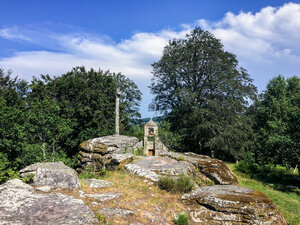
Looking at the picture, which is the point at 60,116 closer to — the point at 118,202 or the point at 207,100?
the point at 207,100

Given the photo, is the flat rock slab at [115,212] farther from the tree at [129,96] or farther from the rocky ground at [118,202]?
the tree at [129,96]

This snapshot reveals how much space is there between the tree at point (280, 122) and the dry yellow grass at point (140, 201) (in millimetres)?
13630

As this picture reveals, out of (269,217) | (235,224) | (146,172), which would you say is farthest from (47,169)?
(269,217)

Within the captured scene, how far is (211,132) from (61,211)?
20.1m

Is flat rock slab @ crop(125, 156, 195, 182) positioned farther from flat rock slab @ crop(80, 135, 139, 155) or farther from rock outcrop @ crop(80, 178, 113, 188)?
flat rock slab @ crop(80, 135, 139, 155)

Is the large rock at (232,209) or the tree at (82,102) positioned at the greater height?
the tree at (82,102)

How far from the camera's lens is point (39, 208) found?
5.79 metres

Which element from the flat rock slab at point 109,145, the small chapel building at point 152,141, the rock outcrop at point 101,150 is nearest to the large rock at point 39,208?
the rock outcrop at point 101,150

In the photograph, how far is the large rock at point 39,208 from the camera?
525 centimetres

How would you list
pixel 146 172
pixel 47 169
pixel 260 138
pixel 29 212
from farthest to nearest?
pixel 260 138 → pixel 146 172 → pixel 47 169 → pixel 29 212

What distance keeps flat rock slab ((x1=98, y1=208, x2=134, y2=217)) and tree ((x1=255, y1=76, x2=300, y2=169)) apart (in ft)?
51.4

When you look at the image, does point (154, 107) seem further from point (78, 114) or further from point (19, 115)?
point (19, 115)

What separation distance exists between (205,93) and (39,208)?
71.4ft

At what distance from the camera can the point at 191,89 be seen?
987 inches
